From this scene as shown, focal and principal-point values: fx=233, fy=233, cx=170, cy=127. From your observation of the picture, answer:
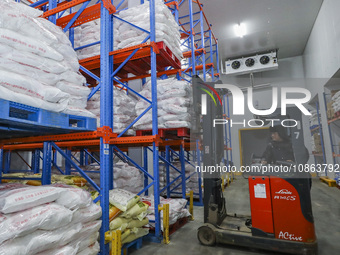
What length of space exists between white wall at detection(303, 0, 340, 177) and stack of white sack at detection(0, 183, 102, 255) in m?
9.42

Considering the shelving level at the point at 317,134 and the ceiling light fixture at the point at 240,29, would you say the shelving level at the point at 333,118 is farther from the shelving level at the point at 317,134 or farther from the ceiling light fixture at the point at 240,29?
the ceiling light fixture at the point at 240,29

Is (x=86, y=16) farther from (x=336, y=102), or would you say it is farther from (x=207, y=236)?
(x=336, y=102)

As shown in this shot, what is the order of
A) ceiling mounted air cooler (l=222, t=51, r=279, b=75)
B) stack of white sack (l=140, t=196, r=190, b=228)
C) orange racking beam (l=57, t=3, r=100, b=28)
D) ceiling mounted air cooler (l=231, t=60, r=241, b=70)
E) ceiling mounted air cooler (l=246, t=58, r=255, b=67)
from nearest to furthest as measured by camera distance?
orange racking beam (l=57, t=3, r=100, b=28), stack of white sack (l=140, t=196, r=190, b=228), ceiling mounted air cooler (l=222, t=51, r=279, b=75), ceiling mounted air cooler (l=246, t=58, r=255, b=67), ceiling mounted air cooler (l=231, t=60, r=241, b=70)

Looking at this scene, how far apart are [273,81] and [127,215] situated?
14.3 meters

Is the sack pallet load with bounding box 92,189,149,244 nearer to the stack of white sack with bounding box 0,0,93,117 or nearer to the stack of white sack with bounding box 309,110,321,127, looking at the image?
the stack of white sack with bounding box 0,0,93,117

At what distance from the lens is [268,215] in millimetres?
3484

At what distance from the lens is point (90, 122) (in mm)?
2672

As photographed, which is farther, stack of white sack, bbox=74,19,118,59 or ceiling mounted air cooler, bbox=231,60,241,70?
ceiling mounted air cooler, bbox=231,60,241,70

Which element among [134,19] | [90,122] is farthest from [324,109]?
[90,122]

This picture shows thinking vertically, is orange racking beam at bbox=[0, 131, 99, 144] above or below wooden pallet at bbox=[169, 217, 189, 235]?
above

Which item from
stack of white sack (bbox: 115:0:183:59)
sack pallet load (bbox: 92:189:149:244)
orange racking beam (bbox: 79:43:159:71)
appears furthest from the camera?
stack of white sack (bbox: 115:0:183:59)

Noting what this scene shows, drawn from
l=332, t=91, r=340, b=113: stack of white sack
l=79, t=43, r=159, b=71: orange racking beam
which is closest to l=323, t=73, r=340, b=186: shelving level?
l=332, t=91, r=340, b=113: stack of white sack

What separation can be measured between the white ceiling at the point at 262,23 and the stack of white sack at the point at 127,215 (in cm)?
859

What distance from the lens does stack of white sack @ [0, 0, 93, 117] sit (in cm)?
189
